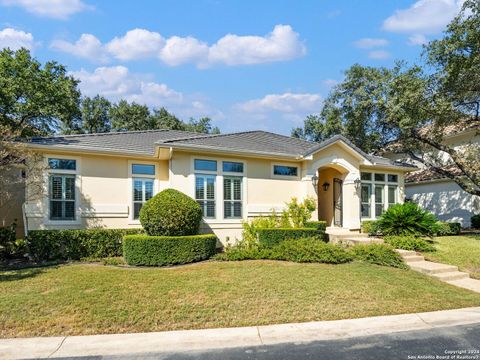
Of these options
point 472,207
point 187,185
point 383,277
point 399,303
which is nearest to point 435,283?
point 383,277

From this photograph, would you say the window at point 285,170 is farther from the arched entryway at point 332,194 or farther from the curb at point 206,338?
the curb at point 206,338

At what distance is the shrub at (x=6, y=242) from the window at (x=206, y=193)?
6.13 meters

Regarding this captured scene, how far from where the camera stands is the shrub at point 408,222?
13.4 metres

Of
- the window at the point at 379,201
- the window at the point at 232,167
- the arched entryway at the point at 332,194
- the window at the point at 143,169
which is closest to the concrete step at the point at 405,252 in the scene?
the arched entryway at the point at 332,194

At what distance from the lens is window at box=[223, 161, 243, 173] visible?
13414 millimetres

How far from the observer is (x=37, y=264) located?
10117 millimetres

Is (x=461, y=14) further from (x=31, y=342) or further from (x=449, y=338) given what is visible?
(x=31, y=342)

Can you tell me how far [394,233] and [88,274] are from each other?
11.0m

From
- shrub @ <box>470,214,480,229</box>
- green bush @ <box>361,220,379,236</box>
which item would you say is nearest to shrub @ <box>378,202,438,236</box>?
green bush @ <box>361,220,379,236</box>

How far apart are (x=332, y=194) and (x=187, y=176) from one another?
7.76 m

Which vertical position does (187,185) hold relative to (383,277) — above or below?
above

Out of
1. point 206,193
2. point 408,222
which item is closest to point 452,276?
point 408,222

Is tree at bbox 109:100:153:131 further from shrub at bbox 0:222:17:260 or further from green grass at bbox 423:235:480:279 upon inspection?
green grass at bbox 423:235:480:279

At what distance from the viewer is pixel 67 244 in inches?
424
